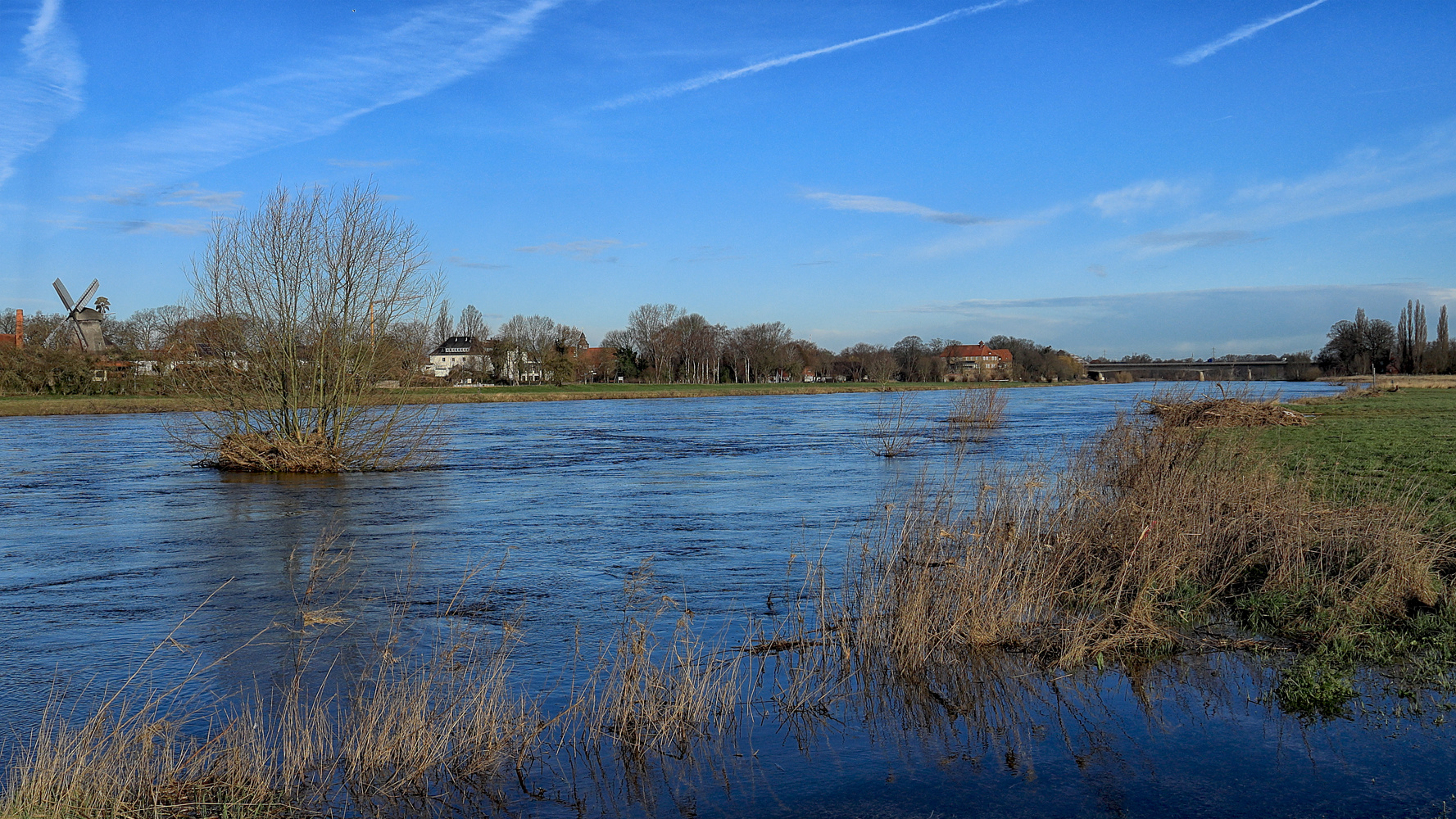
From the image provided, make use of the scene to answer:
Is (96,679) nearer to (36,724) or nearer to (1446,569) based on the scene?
(36,724)

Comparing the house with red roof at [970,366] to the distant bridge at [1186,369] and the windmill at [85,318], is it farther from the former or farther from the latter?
the windmill at [85,318]

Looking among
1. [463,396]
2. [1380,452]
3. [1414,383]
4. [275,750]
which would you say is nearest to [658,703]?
[275,750]

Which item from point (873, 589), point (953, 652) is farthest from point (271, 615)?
point (953, 652)

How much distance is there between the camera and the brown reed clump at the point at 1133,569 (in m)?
8.85

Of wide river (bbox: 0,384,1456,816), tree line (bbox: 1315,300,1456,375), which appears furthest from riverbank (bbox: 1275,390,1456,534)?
tree line (bbox: 1315,300,1456,375)

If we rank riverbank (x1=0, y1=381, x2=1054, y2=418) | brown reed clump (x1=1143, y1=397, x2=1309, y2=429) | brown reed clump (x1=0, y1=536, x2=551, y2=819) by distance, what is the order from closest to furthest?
1. brown reed clump (x1=0, y1=536, x2=551, y2=819)
2. riverbank (x1=0, y1=381, x2=1054, y2=418)
3. brown reed clump (x1=1143, y1=397, x2=1309, y2=429)

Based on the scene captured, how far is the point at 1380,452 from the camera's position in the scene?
65.5ft

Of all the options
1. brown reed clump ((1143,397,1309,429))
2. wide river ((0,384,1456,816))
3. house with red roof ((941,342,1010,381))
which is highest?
house with red roof ((941,342,1010,381))

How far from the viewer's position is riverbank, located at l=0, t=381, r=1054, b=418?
2756 centimetres

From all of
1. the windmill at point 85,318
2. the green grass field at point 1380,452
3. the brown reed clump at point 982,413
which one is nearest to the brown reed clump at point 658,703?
the green grass field at point 1380,452

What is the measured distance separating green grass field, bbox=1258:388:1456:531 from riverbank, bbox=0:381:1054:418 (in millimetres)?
12492

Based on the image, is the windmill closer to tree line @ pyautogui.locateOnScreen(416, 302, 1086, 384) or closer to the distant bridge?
tree line @ pyautogui.locateOnScreen(416, 302, 1086, 384)

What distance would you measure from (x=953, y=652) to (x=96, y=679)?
23.6 feet

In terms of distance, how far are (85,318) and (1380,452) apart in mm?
111832
